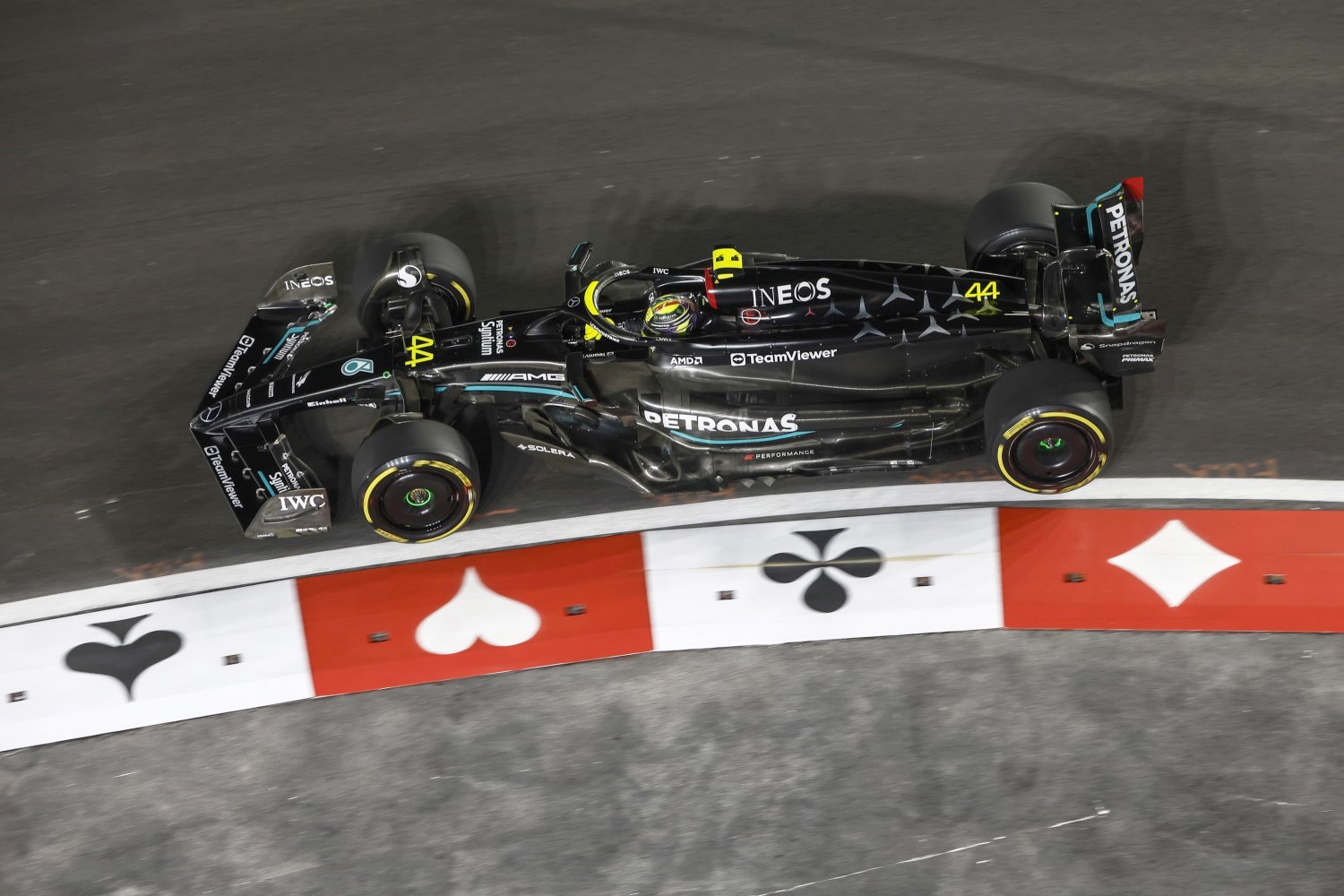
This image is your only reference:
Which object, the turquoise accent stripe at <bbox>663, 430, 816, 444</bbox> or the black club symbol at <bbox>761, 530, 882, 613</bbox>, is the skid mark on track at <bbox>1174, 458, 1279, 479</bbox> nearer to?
the black club symbol at <bbox>761, 530, 882, 613</bbox>

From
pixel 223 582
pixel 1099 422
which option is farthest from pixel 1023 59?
pixel 223 582

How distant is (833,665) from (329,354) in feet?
11.9

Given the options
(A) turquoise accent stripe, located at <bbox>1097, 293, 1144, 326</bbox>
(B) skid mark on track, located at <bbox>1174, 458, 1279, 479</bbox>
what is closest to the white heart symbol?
(A) turquoise accent stripe, located at <bbox>1097, 293, 1144, 326</bbox>

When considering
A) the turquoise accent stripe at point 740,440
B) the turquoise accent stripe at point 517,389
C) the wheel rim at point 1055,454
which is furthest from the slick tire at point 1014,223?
the turquoise accent stripe at point 517,389

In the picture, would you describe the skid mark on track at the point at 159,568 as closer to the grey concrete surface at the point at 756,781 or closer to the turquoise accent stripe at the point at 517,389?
the grey concrete surface at the point at 756,781

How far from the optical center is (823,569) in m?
6.28

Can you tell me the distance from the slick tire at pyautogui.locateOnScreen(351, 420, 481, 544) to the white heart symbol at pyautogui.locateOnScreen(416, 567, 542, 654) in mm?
387

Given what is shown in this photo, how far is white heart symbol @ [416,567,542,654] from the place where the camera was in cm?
631

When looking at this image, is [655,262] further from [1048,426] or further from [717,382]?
[1048,426]

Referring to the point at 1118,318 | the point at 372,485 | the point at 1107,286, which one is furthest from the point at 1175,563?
the point at 372,485

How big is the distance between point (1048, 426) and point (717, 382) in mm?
1642

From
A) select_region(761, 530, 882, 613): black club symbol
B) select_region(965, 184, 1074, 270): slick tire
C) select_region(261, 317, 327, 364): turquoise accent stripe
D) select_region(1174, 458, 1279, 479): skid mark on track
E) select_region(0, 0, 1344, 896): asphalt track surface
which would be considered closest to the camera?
select_region(0, 0, 1344, 896): asphalt track surface

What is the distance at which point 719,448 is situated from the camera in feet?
21.3

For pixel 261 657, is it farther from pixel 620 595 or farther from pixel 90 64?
pixel 90 64
